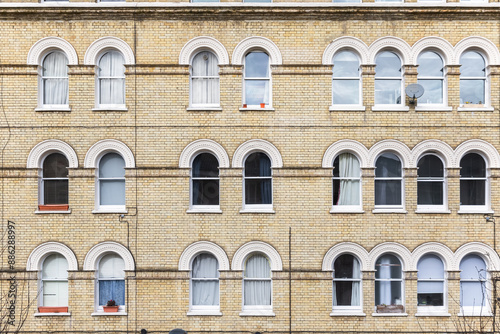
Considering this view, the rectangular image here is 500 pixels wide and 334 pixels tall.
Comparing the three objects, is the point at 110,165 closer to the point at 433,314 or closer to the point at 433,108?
the point at 433,108

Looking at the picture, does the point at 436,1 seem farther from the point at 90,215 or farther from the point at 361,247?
the point at 90,215

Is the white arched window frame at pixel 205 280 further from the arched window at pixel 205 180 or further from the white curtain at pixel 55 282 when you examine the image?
the white curtain at pixel 55 282

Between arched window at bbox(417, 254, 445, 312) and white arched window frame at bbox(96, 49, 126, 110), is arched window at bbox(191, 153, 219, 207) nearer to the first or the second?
white arched window frame at bbox(96, 49, 126, 110)

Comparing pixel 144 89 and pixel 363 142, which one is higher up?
pixel 144 89

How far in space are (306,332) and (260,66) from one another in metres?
8.02

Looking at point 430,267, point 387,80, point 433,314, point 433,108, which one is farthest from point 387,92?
point 433,314

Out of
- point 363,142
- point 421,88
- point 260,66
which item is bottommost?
point 363,142

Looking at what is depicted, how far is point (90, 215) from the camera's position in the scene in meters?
12.7

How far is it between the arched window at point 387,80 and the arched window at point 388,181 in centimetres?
170

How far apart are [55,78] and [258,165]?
22.1 feet

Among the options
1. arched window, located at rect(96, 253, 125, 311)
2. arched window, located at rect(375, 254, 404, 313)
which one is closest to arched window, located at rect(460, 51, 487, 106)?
arched window, located at rect(375, 254, 404, 313)

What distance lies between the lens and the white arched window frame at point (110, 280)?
42.2 ft

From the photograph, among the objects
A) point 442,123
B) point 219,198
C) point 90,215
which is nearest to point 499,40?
point 442,123

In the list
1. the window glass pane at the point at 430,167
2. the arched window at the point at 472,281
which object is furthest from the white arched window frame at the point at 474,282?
the window glass pane at the point at 430,167
